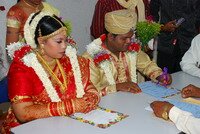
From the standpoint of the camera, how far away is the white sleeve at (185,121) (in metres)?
2.48

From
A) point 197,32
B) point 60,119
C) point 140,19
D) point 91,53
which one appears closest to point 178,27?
point 197,32

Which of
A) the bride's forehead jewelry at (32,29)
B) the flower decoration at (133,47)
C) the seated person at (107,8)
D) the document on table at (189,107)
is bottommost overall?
the document on table at (189,107)

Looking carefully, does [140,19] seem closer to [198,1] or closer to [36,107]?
[198,1]

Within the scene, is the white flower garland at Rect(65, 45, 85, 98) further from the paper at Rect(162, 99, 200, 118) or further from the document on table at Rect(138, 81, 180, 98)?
the paper at Rect(162, 99, 200, 118)

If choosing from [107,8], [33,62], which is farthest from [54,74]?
[107,8]

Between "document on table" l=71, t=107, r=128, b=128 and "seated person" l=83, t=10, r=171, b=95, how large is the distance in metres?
0.60

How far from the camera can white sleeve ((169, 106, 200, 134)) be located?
2.48m

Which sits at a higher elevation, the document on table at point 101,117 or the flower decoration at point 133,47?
the flower decoration at point 133,47

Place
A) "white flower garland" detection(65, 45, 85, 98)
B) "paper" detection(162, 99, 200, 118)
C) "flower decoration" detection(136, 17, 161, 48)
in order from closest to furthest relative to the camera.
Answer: "paper" detection(162, 99, 200, 118) → "white flower garland" detection(65, 45, 85, 98) → "flower decoration" detection(136, 17, 161, 48)

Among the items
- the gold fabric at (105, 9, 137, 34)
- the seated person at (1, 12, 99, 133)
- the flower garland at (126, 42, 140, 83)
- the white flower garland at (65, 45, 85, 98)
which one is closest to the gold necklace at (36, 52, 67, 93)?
the seated person at (1, 12, 99, 133)

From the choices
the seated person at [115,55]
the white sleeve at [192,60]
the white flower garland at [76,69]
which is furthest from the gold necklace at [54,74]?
the white sleeve at [192,60]

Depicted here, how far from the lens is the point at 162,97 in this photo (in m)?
3.21

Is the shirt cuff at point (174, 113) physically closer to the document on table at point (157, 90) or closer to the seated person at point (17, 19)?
the document on table at point (157, 90)

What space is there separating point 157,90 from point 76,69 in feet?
2.78
